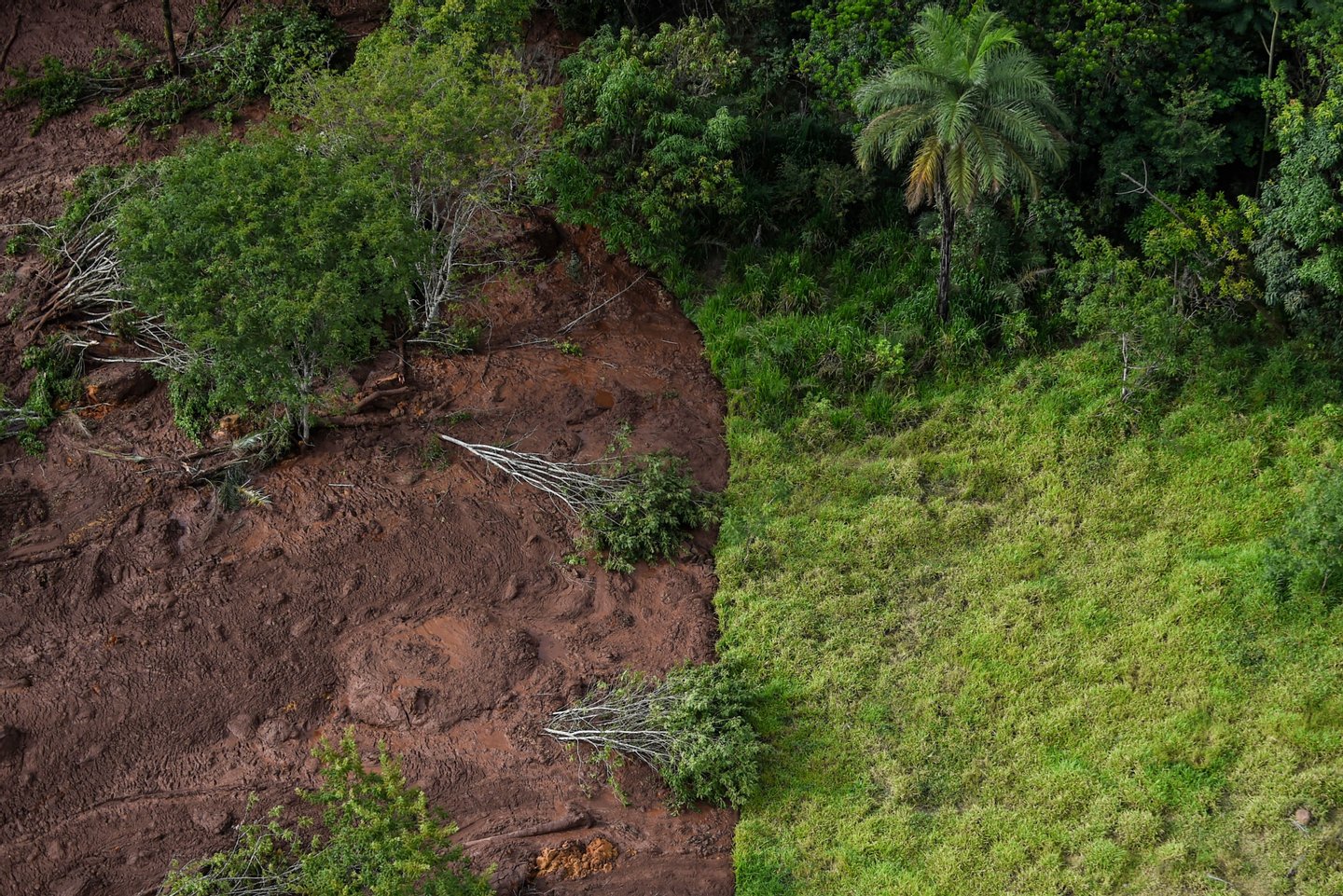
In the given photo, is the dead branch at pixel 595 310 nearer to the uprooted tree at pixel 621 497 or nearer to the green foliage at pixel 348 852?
the uprooted tree at pixel 621 497

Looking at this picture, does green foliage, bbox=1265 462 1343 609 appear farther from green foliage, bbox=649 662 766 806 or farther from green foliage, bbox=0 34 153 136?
green foliage, bbox=0 34 153 136

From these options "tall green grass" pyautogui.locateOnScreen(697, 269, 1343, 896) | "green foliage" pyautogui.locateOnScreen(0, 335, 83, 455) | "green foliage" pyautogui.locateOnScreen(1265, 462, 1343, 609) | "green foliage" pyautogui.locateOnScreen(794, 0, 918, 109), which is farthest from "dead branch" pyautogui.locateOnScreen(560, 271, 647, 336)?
"green foliage" pyautogui.locateOnScreen(1265, 462, 1343, 609)

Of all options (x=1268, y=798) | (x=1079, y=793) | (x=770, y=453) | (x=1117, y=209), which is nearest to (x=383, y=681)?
(x=770, y=453)

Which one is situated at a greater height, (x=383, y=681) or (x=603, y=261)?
Answer: (x=603, y=261)

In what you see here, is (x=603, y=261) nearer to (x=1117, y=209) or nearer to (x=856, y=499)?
(x=856, y=499)

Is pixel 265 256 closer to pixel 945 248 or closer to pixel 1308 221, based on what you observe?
pixel 945 248

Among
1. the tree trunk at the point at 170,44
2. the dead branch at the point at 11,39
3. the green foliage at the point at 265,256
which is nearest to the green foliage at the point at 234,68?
the tree trunk at the point at 170,44

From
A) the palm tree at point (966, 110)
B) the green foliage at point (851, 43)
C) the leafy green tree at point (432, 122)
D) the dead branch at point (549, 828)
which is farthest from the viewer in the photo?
the green foliage at point (851, 43)
